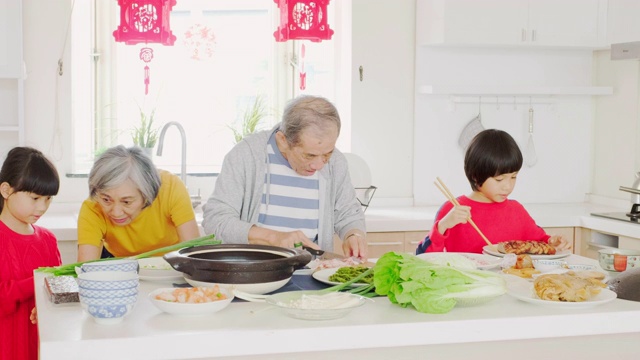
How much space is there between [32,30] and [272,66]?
1.37m

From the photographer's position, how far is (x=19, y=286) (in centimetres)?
270

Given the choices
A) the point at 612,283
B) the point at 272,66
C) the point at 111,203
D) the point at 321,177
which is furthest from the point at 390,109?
the point at 612,283

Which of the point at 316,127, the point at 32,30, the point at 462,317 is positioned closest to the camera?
the point at 462,317

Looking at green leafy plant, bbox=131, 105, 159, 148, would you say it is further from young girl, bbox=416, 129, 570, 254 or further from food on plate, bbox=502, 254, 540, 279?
food on plate, bbox=502, 254, 540, 279

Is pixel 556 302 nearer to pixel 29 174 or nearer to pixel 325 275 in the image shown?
pixel 325 275

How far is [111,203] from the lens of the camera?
3074 millimetres

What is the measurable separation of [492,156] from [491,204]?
0.22 m

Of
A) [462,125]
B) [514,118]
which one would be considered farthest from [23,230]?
[514,118]

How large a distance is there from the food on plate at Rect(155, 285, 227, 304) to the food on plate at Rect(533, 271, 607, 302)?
0.80 meters

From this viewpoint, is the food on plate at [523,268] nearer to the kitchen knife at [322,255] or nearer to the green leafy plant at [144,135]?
the kitchen knife at [322,255]

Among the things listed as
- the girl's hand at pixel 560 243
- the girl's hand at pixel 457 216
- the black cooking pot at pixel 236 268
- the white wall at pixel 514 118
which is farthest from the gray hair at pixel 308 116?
the white wall at pixel 514 118

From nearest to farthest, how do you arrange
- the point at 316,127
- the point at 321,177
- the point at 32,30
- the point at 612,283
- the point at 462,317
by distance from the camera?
Answer: the point at 462,317
the point at 612,283
the point at 316,127
the point at 321,177
the point at 32,30

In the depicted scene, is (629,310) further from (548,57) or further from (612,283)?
(548,57)

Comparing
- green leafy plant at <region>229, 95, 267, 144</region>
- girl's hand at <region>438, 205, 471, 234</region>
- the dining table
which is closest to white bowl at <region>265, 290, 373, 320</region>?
the dining table
